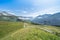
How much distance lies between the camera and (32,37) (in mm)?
38469

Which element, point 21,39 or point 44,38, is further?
point 44,38

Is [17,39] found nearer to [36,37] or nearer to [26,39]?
[26,39]

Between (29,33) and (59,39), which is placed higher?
(29,33)

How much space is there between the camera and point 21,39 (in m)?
37.0

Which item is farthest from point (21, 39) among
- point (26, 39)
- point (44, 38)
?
point (44, 38)

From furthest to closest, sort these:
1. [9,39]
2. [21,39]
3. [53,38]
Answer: [53,38] → [9,39] → [21,39]

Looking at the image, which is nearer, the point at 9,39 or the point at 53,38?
the point at 9,39

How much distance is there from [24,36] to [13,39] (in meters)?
3.01

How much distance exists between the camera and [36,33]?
41812mm

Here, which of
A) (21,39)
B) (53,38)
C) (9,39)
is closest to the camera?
(21,39)

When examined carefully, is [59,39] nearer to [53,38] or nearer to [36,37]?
[53,38]

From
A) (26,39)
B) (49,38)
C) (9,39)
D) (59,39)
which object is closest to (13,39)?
(9,39)

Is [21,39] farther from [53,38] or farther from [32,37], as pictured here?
[53,38]

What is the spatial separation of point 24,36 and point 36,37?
3.20 metres
